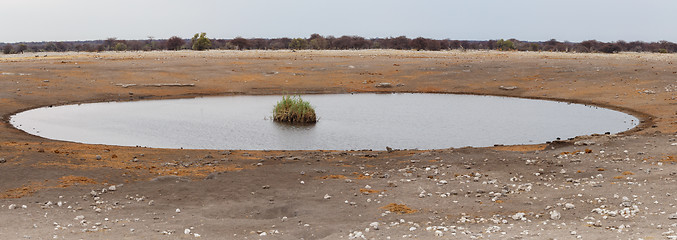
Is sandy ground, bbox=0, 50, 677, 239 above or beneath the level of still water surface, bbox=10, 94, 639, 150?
above

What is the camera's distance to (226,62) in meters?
52.2

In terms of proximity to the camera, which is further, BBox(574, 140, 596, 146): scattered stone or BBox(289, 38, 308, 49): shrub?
BBox(289, 38, 308, 49): shrub

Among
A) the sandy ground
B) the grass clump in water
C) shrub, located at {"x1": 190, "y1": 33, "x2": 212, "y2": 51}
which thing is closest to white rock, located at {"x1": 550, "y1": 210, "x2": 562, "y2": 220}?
the sandy ground

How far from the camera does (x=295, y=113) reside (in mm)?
26016

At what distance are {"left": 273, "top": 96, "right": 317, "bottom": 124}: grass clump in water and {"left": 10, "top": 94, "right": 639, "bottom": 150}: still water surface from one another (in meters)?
0.54

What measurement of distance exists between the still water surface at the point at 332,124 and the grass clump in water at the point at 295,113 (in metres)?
0.54

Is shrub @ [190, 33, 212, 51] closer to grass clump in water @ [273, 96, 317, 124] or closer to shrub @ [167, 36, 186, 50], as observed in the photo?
shrub @ [167, 36, 186, 50]

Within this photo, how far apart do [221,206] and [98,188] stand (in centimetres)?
293

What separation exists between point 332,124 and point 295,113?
1818 millimetres

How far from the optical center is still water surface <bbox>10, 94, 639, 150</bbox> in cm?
2081

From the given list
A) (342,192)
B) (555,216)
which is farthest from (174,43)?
(555,216)

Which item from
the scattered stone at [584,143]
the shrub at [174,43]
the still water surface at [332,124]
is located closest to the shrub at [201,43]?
the shrub at [174,43]

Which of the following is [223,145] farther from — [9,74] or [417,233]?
[9,74]

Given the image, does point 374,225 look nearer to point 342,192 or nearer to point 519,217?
point 519,217
